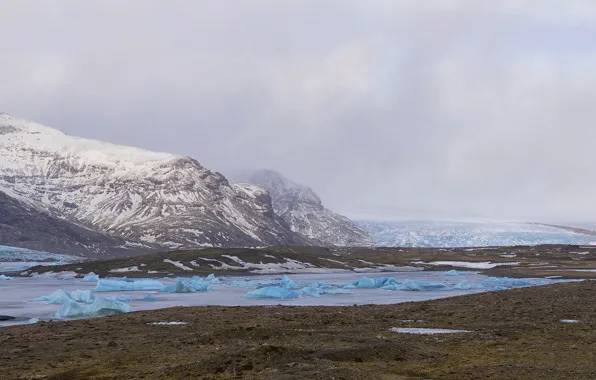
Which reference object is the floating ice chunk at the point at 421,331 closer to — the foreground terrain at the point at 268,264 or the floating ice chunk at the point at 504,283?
the floating ice chunk at the point at 504,283

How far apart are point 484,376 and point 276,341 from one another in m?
8.87

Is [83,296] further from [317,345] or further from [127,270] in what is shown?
[127,270]

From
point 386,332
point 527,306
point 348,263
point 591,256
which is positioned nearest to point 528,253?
point 591,256

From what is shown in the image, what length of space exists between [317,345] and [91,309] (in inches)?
939

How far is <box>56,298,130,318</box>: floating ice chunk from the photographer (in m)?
41.9

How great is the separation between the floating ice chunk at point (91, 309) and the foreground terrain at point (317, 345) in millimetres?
5831

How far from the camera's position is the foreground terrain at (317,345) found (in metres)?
18.3

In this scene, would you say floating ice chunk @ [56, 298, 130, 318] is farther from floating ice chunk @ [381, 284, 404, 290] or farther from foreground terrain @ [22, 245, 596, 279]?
foreground terrain @ [22, 245, 596, 279]

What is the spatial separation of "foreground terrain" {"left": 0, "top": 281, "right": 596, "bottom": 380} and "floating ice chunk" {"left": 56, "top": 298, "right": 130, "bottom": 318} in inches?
230

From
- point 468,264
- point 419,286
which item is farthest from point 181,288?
point 468,264

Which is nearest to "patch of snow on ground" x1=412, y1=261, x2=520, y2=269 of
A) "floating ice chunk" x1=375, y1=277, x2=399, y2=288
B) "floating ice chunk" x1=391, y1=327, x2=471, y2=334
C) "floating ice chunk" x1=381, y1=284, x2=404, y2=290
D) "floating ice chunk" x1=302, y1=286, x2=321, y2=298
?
"floating ice chunk" x1=375, y1=277, x2=399, y2=288

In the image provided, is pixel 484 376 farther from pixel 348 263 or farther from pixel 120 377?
pixel 348 263

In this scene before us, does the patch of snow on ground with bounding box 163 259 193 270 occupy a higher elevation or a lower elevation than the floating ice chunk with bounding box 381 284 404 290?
lower

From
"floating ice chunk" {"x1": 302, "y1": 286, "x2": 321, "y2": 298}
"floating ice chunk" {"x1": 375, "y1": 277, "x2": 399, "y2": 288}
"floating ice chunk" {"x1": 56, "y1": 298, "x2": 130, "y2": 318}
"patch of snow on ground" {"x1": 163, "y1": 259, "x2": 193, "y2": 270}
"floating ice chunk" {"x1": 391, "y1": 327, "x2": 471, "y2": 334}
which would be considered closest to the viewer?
"floating ice chunk" {"x1": 391, "y1": 327, "x2": 471, "y2": 334}
